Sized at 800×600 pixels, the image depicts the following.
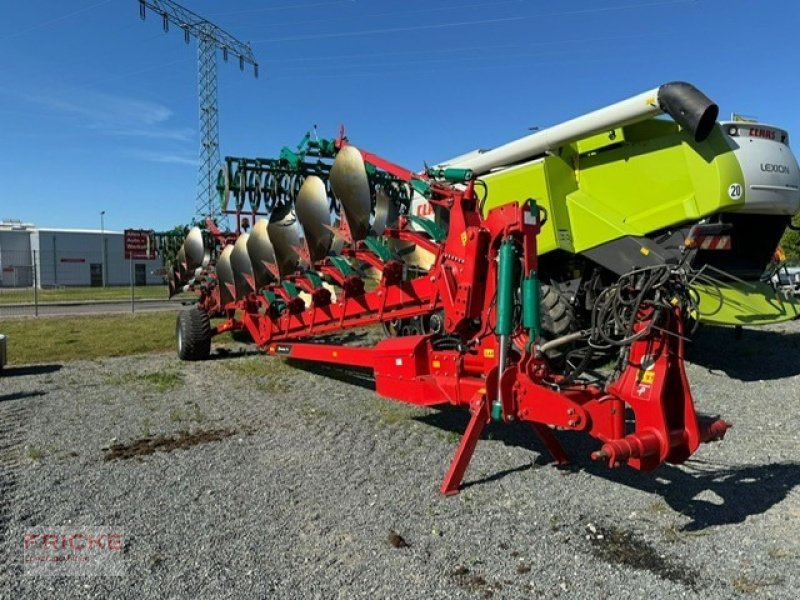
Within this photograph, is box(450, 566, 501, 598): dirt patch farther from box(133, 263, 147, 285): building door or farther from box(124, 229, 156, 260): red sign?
box(133, 263, 147, 285): building door

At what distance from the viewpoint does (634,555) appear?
3.48 m

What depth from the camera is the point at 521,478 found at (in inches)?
185

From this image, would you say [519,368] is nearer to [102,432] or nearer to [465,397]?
[465,397]

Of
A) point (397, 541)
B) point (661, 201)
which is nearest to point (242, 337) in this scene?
point (661, 201)

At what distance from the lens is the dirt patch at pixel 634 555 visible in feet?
10.7

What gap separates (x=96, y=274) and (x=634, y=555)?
Result: 158 ft

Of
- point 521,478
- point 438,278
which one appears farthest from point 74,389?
point 521,478

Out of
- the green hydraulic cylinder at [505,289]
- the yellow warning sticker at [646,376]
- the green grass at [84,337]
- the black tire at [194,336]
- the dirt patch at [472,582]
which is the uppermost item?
the green hydraulic cylinder at [505,289]

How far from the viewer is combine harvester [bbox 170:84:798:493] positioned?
3951 mm

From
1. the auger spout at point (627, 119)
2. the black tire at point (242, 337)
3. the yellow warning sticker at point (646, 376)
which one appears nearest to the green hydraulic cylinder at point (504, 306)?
the yellow warning sticker at point (646, 376)

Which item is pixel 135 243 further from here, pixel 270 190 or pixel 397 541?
pixel 397 541

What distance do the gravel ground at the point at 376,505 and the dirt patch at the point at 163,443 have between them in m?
0.03

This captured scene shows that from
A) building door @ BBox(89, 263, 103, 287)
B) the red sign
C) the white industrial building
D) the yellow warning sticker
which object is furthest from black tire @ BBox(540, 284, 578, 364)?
building door @ BBox(89, 263, 103, 287)

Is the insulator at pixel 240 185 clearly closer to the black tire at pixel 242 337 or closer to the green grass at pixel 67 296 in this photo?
the black tire at pixel 242 337
